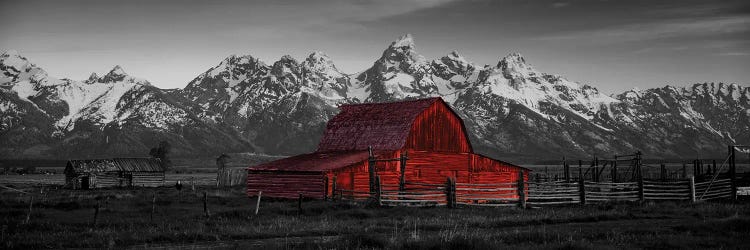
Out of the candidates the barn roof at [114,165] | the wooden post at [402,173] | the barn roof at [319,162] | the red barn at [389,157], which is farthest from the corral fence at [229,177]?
the wooden post at [402,173]

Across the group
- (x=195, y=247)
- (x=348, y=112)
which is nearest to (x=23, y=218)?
(x=195, y=247)

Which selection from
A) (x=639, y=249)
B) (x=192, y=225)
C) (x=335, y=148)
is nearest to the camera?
(x=639, y=249)

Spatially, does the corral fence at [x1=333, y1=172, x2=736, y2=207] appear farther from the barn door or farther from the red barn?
the barn door

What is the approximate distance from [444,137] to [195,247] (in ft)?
104

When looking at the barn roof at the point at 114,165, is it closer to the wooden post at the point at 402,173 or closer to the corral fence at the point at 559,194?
the corral fence at the point at 559,194

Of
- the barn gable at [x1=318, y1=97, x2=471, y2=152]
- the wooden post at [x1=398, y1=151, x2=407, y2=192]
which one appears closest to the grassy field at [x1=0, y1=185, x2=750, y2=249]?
the wooden post at [x1=398, y1=151, x2=407, y2=192]

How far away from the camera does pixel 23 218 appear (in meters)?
28.2

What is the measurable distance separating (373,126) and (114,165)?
98.1 feet

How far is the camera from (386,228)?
23.6 m

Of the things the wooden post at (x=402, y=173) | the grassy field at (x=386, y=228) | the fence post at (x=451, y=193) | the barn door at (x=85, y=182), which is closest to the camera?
the grassy field at (x=386, y=228)

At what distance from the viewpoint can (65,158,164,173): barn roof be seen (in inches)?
2586

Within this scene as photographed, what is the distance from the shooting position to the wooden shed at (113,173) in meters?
64.0

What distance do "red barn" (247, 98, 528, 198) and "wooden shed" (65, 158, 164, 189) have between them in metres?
23.8

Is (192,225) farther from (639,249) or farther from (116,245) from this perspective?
(639,249)
